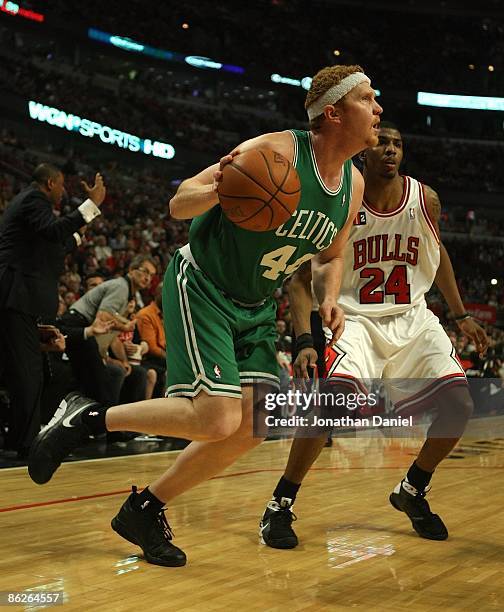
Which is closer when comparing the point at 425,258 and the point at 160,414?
the point at 160,414

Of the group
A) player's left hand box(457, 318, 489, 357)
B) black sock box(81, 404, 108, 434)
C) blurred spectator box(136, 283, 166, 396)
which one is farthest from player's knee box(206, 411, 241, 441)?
blurred spectator box(136, 283, 166, 396)

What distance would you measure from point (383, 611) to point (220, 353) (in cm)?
110

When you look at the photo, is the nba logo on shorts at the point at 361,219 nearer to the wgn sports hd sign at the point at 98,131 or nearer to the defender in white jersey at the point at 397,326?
the defender in white jersey at the point at 397,326

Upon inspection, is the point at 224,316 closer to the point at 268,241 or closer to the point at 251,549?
the point at 268,241

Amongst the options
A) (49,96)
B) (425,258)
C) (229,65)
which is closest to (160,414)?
(425,258)

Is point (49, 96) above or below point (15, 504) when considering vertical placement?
A: above

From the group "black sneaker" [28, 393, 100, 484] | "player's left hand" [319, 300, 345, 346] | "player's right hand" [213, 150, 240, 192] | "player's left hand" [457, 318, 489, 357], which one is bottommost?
"black sneaker" [28, 393, 100, 484]

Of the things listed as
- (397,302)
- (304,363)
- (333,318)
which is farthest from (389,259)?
(304,363)

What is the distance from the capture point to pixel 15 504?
4293mm

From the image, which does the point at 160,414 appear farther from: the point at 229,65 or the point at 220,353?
the point at 229,65

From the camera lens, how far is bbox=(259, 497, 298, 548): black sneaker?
3.57 m

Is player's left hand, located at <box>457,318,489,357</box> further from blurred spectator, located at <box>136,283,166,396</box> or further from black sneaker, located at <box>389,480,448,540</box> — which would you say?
blurred spectator, located at <box>136,283,166,396</box>

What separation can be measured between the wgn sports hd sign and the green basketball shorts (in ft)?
80.6

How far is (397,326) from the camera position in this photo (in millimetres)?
4164
